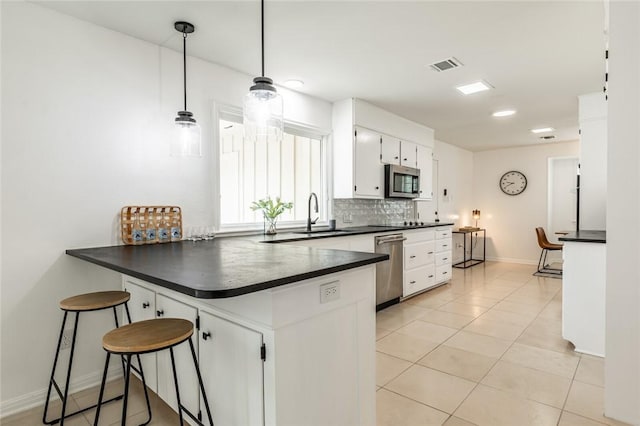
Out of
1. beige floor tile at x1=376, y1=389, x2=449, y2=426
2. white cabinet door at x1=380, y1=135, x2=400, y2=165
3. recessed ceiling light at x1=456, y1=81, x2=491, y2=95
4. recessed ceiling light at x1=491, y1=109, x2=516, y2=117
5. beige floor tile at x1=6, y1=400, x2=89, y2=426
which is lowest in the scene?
beige floor tile at x1=6, y1=400, x2=89, y2=426

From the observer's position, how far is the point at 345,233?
11.8ft

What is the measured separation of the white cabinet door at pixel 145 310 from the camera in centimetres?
206

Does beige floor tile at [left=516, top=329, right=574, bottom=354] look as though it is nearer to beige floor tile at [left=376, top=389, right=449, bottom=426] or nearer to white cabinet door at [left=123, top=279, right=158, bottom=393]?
beige floor tile at [left=376, top=389, right=449, bottom=426]

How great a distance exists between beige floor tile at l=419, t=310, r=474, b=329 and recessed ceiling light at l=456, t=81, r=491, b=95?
8.23 feet

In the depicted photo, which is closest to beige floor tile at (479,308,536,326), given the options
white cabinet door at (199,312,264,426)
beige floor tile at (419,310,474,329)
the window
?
beige floor tile at (419,310,474,329)

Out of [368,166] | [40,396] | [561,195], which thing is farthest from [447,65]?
[561,195]

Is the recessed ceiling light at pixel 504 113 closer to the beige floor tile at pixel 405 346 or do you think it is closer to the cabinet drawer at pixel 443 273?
the cabinet drawer at pixel 443 273

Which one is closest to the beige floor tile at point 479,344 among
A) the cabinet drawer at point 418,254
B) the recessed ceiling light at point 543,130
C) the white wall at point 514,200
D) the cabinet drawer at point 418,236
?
the cabinet drawer at point 418,254

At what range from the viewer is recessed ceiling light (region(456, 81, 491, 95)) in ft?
11.9

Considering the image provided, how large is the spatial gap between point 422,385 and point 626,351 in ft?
3.84

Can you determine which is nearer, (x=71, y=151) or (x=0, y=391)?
(x=0, y=391)

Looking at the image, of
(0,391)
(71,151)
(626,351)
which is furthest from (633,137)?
(0,391)

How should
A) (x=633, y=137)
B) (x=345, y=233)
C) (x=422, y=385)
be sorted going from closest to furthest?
(x=633, y=137)
(x=422, y=385)
(x=345, y=233)

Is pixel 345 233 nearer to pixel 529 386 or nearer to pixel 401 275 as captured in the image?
pixel 401 275
